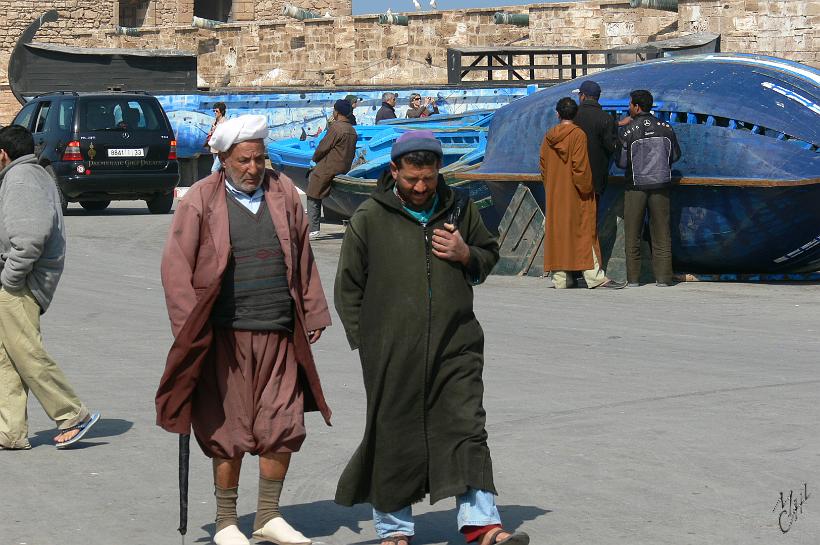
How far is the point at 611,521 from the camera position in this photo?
617 cm

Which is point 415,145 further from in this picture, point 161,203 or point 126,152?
point 161,203

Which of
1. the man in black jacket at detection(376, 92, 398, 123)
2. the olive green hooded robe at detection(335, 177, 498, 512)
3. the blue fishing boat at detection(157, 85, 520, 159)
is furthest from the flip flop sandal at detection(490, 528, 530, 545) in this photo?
the blue fishing boat at detection(157, 85, 520, 159)

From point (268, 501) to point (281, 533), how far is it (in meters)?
0.14

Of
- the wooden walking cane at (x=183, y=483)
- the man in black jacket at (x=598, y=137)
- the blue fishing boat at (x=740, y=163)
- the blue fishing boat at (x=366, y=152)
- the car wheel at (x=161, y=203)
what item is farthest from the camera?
the car wheel at (x=161, y=203)

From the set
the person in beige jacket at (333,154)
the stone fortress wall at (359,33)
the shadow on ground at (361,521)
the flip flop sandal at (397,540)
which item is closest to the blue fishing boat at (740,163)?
the person in beige jacket at (333,154)

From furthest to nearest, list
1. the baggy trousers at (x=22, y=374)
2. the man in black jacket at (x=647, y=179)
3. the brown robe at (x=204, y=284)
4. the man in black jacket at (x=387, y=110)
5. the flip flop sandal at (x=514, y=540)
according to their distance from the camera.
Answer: the man in black jacket at (x=387, y=110)
the man in black jacket at (x=647, y=179)
the baggy trousers at (x=22, y=374)
the brown robe at (x=204, y=284)
the flip flop sandal at (x=514, y=540)

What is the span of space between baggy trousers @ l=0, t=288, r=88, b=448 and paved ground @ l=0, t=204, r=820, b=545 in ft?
0.50

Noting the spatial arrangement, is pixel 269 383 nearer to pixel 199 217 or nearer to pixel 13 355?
pixel 199 217

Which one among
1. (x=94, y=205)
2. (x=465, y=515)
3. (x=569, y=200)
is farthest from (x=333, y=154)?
(x=465, y=515)

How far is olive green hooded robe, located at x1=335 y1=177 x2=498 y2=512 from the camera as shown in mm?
5656

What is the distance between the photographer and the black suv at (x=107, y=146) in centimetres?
2170

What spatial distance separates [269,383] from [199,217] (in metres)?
0.66

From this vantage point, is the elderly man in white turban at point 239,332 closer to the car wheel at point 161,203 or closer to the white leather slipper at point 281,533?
the white leather slipper at point 281,533

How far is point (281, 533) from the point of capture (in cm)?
583
